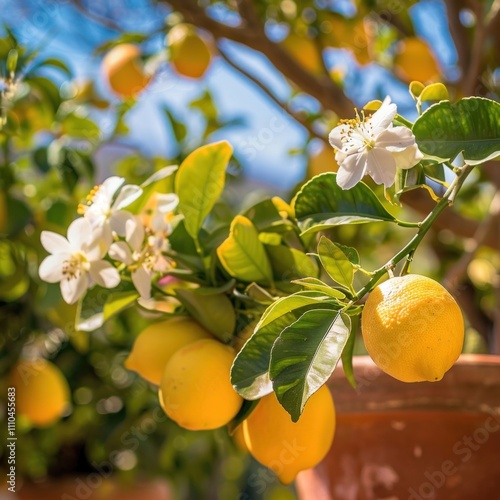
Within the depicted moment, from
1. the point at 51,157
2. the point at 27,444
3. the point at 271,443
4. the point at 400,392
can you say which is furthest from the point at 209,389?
the point at 27,444

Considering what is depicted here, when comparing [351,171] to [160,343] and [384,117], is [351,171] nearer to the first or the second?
[384,117]

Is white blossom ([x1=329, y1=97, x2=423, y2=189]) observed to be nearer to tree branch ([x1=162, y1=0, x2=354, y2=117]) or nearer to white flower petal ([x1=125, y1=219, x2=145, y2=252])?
white flower petal ([x1=125, y1=219, x2=145, y2=252])

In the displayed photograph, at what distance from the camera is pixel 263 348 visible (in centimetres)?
39

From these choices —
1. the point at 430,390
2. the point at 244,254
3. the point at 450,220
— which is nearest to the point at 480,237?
the point at 450,220

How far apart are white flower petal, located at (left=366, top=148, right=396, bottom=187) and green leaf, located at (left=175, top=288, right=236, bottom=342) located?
0.15 m

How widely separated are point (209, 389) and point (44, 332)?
65cm

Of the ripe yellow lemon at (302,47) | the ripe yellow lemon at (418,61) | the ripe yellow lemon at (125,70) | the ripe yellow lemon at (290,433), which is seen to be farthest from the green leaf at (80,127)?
the ripe yellow lemon at (290,433)

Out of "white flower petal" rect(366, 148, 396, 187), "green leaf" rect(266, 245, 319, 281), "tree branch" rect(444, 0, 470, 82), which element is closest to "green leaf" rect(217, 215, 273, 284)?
"green leaf" rect(266, 245, 319, 281)

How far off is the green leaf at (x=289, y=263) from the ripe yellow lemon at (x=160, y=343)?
70 millimetres

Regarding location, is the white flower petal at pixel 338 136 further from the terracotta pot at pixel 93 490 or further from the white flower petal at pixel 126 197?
the terracotta pot at pixel 93 490

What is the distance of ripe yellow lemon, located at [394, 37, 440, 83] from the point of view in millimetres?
907

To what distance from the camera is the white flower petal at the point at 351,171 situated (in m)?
0.41

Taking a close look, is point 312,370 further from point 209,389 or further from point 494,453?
point 494,453

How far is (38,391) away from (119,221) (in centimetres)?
50
